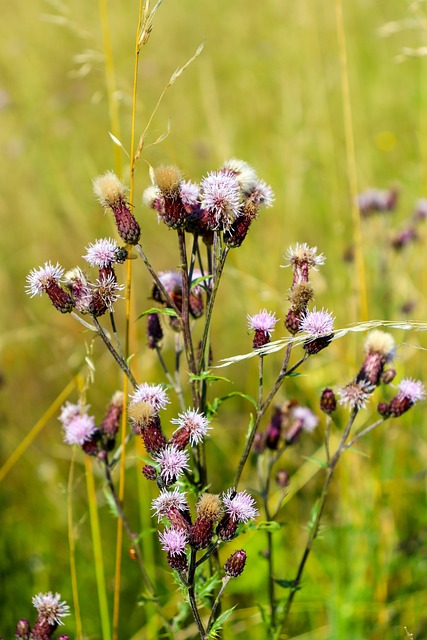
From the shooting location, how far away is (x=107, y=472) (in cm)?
176

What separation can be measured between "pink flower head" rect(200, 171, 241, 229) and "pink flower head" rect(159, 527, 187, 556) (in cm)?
66

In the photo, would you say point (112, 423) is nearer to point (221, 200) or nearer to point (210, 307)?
point (210, 307)

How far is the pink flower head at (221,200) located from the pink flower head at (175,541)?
0.66 meters

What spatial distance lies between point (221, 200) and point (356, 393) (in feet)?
2.08

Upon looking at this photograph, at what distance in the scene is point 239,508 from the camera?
1.35m

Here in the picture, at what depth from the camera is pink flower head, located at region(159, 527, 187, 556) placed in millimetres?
1299

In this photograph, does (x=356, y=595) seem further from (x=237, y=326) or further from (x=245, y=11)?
(x=245, y=11)

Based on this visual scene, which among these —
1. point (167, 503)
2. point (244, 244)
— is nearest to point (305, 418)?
point (167, 503)

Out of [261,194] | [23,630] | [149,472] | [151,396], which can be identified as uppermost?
[261,194]

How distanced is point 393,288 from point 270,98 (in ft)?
11.2

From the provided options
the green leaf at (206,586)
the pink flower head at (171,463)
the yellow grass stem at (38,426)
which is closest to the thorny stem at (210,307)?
the pink flower head at (171,463)

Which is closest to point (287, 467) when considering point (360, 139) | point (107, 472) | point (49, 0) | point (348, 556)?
point (348, 556)

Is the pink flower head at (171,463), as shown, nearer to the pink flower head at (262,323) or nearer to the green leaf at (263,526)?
the green leaf at (263,526)

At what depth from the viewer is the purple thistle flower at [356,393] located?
1.71 metres
